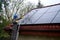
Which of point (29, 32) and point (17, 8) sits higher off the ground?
point (29, 32)

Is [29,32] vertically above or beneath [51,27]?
beneath

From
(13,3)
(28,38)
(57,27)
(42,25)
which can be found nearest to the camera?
(57,27)

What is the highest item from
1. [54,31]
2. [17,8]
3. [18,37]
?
[54,31]

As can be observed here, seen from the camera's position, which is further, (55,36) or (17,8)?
(17,8)

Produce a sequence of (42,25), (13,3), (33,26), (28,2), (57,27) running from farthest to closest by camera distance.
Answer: (28,2) → (13,3) → (33,26) → (42,25) → (57,27)

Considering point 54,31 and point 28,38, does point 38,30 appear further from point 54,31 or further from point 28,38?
point 28,38

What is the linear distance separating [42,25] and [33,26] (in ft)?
1.97

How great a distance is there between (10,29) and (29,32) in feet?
5.14

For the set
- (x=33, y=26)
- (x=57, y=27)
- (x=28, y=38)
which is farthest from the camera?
(x=28, y=38)

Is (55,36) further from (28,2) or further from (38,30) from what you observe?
(28,2)

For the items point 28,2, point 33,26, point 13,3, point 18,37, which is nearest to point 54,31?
point 33,26

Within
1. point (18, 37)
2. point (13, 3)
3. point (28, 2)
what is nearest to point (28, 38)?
point (18, 37)

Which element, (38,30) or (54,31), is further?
(38,30)

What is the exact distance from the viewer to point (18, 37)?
888 cm
